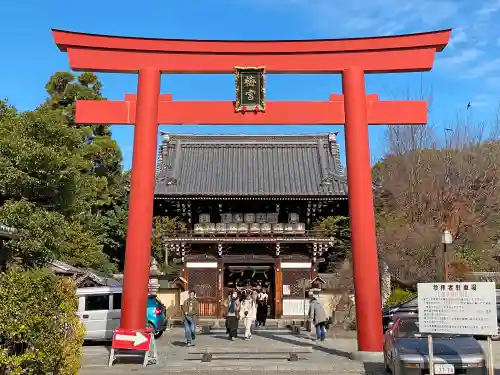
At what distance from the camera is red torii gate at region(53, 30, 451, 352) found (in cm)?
1282

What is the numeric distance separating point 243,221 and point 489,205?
36.3 feet

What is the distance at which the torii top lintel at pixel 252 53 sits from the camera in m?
13.0

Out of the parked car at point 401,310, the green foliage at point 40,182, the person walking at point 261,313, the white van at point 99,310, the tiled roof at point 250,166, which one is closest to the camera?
the green foliage at point 40,182

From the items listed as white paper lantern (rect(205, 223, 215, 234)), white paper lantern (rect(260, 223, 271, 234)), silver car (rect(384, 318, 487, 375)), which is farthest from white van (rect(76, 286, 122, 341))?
silver car (rect(384, 318, 487, 375))

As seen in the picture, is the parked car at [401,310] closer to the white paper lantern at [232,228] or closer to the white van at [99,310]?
the white paper lantern at [232,228]

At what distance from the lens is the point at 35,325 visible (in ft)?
19.7

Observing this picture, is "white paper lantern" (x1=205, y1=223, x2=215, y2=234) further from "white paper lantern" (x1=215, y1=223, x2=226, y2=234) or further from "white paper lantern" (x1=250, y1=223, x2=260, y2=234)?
"white paper lantern" (x1=250, y1=223, x2=260, y2=234)

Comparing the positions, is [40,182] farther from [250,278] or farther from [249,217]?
[250,278]

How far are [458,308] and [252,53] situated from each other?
8.11 meters

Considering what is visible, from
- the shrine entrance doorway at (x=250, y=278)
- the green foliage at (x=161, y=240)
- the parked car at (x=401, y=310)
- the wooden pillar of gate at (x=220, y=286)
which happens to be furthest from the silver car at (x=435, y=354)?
the green foliage at (x=161, y=240)

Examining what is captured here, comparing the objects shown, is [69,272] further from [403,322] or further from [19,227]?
[403,322]

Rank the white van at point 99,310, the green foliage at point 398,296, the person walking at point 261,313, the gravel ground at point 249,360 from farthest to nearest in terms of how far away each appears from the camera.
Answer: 1. the green foliage at point 398,296
2. the person walking at point 261,313
3. the white van at point 99,310
4. the gravel ground at point 249,360

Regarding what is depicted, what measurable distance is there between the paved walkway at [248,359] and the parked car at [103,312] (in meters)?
0.65

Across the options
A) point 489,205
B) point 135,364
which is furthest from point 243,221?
point 135,364
